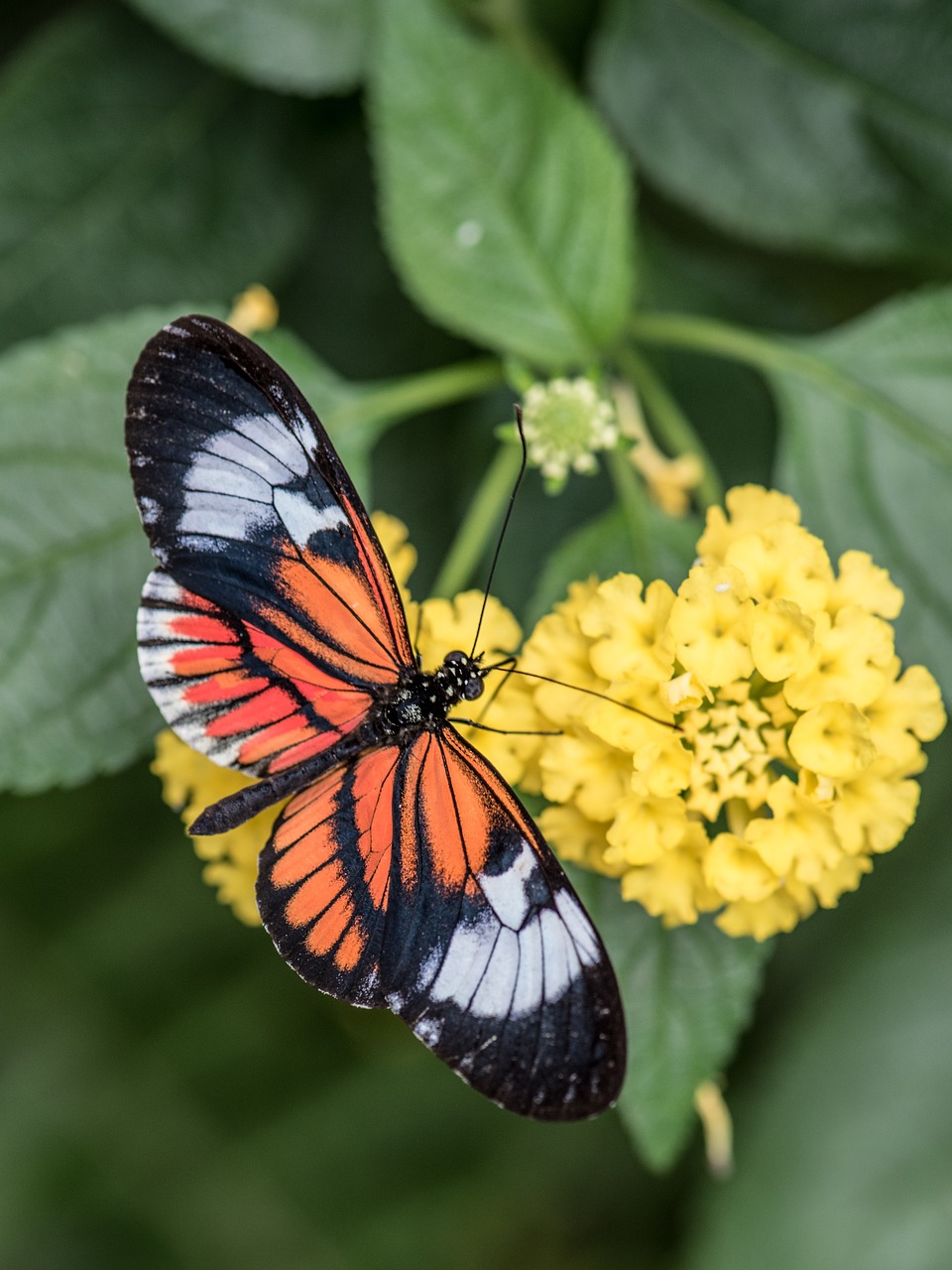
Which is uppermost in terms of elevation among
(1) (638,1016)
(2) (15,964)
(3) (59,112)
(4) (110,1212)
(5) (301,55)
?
(5) (301,55)

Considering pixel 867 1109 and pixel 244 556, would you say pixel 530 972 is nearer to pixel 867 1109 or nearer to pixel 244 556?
pixel 244 556

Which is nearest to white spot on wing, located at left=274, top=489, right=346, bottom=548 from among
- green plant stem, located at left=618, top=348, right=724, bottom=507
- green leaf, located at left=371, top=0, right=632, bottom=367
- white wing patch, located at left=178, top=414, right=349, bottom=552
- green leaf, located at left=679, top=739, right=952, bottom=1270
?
white wing patch, located at left=178, top=414, right=349, bottom=552

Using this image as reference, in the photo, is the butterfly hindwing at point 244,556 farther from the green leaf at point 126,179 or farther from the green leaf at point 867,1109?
the green leaf at point 867,1109

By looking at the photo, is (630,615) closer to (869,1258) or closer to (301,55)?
(301,55)

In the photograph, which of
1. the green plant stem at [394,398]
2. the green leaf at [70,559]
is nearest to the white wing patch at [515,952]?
the green leaf at [70,559]

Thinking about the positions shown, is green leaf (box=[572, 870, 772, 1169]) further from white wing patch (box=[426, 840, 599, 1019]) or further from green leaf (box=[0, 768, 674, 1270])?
green leaf (box=[0, 768, 674, 1270])

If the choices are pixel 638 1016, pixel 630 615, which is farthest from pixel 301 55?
pixel 638 1016

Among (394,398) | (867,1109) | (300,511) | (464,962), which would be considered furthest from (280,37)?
(867,1109)
